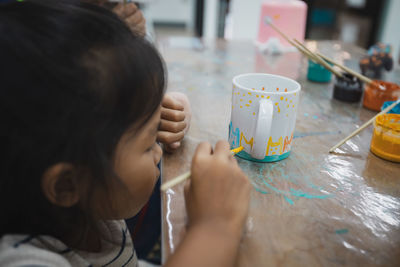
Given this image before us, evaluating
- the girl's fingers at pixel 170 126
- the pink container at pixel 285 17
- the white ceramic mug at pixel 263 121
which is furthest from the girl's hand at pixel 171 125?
the pink container at pixel 285 17

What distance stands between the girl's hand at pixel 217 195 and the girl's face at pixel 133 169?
0.07m

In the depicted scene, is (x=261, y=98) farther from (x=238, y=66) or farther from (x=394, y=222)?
(x=238, y=66)

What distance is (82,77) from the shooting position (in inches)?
15.1

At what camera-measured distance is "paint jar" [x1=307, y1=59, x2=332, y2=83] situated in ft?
3.47

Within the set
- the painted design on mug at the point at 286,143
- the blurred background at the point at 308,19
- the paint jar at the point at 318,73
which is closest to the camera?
the painted design on mug at the point at 286,143

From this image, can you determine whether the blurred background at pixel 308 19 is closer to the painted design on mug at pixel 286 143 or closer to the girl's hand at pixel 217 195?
the painted design on mug at pixel 286 143

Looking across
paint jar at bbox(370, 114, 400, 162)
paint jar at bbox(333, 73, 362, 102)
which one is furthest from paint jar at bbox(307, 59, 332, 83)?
paint jar at bbox(370, 114, 400, 162)

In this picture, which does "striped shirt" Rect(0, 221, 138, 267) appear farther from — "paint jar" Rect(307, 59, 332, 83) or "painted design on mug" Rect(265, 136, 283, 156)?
"paint jar" Rect(307, 59, 332, 83)

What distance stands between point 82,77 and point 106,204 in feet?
0.66

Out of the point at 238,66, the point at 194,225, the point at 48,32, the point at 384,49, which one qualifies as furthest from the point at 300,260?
the point at 384,49

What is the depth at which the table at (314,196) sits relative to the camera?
1.33ft

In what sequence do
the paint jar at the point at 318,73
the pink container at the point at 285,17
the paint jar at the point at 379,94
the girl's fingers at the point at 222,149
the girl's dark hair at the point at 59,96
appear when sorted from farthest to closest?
the pink container at the point at 285,17
the paint jar at the point at 318,73
the paint jar at the point at 379,94
the girl's fingers at the point at 222,149
the girl's dark hair at the point at 59,96

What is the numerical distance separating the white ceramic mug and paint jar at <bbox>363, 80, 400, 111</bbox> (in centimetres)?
35

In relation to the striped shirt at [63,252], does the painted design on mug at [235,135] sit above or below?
above
